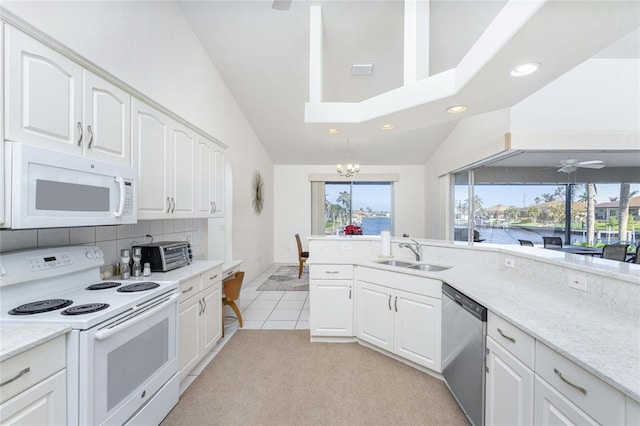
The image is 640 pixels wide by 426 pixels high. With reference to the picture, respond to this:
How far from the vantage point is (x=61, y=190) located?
53.7 inches

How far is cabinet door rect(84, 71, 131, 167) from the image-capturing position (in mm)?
1570

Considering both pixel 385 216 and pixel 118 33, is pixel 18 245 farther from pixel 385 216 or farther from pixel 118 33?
pixel 385 216

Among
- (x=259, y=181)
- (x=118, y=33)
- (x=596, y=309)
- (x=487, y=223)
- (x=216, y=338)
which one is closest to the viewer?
(x=596, y=309)

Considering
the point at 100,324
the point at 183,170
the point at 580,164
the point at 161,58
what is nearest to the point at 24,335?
the point at 100,324

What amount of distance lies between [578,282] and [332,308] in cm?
195

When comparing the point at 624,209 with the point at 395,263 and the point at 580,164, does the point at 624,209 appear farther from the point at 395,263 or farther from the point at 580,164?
the point at 395,263

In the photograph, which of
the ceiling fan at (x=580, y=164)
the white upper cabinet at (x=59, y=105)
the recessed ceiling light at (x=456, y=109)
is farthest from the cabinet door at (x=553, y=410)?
the ceiling fan at (x=580, y=164)

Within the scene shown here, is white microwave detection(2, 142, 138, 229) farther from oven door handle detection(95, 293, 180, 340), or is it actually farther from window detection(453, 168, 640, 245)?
window detection(453, 168, 640, 245)

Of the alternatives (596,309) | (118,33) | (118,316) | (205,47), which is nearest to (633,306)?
(596,309)

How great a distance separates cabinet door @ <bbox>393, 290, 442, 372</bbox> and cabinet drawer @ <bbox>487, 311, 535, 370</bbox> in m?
0.65

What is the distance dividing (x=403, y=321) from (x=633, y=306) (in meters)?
1.42

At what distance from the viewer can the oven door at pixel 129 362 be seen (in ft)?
4.02

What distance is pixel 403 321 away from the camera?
236 cm

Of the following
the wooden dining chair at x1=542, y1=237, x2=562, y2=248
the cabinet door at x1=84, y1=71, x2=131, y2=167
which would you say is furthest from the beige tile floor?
the wooden dining chair at x1=542, y1=237, x2=562, y2=248
